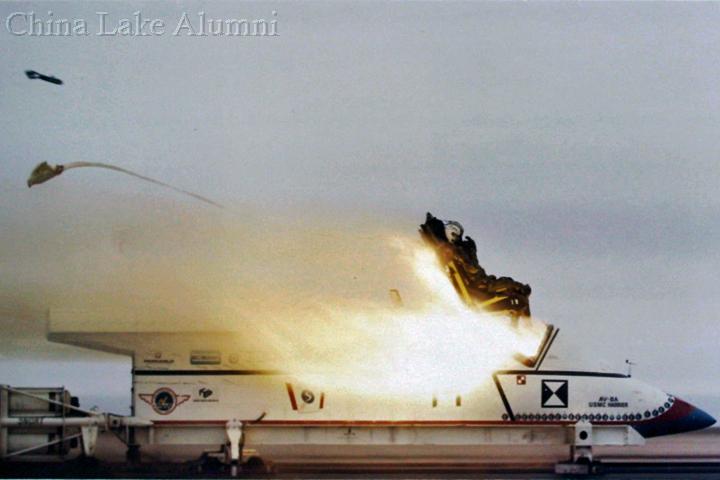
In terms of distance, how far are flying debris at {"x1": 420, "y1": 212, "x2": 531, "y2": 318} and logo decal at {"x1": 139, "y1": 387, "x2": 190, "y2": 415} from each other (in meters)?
3.78

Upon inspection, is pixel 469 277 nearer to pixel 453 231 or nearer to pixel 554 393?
pixel 453 231

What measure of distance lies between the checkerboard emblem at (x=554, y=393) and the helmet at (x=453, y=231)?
7.19 ft

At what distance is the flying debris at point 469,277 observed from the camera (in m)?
14.9

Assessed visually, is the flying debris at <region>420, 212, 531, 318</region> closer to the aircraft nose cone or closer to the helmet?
the helmet

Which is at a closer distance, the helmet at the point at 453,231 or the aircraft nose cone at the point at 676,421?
the helmet at the point at 453,231

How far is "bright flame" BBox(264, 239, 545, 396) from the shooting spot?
14.8m

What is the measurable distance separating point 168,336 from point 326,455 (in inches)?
150

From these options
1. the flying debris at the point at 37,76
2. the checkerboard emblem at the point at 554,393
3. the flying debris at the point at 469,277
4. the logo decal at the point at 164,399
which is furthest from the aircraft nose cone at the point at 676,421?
the flying debris at the point at 37,76

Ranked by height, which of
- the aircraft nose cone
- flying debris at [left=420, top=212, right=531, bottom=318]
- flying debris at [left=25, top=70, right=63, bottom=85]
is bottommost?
the aircraft nose cone

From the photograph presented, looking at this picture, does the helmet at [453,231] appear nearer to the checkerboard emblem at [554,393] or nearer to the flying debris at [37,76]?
the checkerboard emblem at [554,393]

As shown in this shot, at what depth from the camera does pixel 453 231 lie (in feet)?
48.9

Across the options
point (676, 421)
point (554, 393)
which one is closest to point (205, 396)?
point (554, 393)

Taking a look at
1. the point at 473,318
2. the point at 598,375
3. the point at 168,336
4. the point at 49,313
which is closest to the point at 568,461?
the point at 598,375

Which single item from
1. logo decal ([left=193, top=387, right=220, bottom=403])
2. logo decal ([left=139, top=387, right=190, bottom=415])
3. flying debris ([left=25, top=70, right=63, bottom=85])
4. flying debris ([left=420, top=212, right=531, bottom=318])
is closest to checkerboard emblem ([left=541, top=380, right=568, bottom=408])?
flying debris ([left=420, top=212, right=531, bottom=318])
